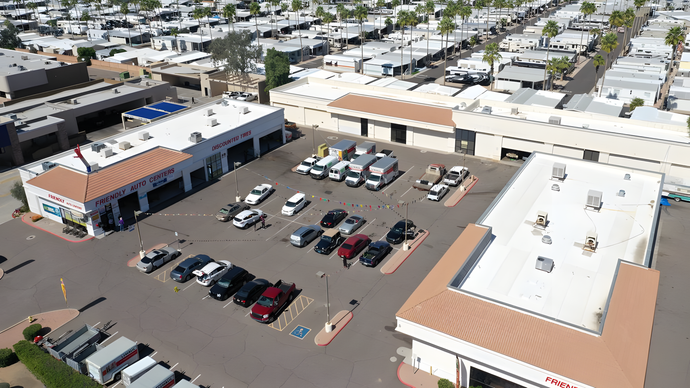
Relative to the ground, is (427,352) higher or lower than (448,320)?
lower

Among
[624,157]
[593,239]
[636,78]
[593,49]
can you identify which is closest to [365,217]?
[593,239]

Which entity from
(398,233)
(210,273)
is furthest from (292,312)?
(398,233)

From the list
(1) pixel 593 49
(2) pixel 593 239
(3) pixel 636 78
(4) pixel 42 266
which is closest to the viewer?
(2) pixel 593 239

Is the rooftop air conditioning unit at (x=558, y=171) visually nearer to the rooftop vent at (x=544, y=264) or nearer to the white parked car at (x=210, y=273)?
the rooftop vent at (x=544, y=264)

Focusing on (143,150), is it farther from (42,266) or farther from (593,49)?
(593,49)

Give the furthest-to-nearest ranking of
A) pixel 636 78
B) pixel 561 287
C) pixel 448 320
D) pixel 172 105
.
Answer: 1. pixel 636 78
2. pixel 172 105
3. pixel 561 287
4. pixel 448 320

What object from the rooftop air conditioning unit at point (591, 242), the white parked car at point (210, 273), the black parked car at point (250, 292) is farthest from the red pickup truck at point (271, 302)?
the rooftop air conditioning unit at point (591, 242)
